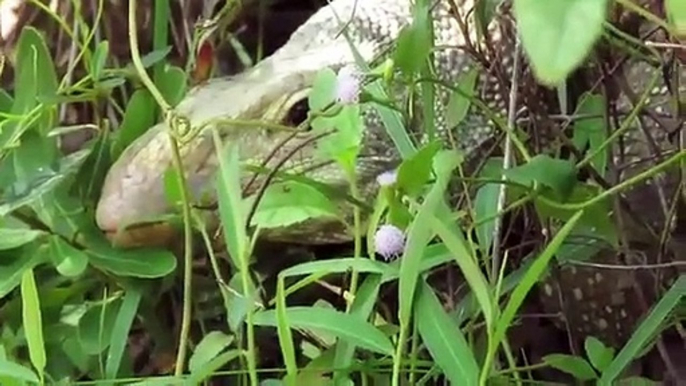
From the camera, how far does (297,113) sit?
1051mm

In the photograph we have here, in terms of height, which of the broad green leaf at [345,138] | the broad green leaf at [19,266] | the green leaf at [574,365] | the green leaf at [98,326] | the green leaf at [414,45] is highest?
the green leaf at [414,45]

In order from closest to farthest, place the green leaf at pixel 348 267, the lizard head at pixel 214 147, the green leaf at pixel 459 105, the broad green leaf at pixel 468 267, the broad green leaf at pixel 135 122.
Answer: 1. the broad green leaf at pixel 468 267
2. the green leaf at pixel 348 267
3. the green leaf at pixel 459 105
4. the lizard head at pixel 214 147
5. the broad green leaf at pixel 135 122

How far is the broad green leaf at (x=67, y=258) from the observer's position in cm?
81

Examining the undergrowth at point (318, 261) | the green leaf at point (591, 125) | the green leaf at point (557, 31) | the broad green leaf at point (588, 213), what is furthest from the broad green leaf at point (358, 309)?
the green leaf at point (557, 31)

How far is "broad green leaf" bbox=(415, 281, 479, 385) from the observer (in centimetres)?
55

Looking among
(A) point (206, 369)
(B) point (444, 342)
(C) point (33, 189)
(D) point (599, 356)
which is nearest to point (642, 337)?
(D) point (599, 356)

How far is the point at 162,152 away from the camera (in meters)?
0.95

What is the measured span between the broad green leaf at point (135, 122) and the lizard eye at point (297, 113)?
13 centimetres

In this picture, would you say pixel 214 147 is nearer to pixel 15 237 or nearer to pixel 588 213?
pixel 15 237

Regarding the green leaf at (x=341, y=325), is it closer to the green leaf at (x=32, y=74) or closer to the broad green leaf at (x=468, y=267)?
the broad green leaf at (x=468, y=267)

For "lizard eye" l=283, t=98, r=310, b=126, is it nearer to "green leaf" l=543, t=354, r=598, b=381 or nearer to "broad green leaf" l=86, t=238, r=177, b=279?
"broad green leaf" l=86, t=238, r=177, b=279

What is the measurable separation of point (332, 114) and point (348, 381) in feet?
0.50

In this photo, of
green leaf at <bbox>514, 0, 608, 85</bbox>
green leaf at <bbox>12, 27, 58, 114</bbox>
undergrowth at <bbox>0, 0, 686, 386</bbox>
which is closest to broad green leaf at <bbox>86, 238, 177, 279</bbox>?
undergrowth at <bbox>0, 0, 686, 386</bbox>

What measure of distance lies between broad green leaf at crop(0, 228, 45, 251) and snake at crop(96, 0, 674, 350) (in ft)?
0.20
